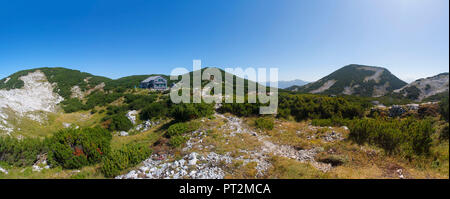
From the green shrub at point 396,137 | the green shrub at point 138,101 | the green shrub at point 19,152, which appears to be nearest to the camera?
the green shrub at point 396,137

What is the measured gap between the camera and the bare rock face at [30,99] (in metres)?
15.5

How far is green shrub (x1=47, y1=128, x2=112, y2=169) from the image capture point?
774 centimetres

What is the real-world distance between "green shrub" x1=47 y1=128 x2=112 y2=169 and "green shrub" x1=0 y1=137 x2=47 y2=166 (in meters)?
0.64

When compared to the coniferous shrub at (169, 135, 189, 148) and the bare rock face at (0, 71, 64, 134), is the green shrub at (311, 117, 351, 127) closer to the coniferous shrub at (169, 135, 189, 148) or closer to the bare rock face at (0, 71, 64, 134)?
the coniferous shrub at (169, 135, 189, 148)

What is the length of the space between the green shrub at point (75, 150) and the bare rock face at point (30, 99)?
8.47m

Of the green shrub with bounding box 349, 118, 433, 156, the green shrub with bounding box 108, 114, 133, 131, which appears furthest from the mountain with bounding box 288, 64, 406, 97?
the green shrub with bounding box 108, 114, 133, 131

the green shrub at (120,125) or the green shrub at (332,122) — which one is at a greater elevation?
the green shrub at (332,122)

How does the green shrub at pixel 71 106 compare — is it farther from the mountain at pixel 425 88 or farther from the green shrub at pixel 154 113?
the mountain at pixel 425 88

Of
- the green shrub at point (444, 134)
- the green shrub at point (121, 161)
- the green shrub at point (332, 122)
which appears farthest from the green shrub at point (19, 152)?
the green shrub at point (444, 134)

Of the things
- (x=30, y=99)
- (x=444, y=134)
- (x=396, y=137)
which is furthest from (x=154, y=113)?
(x=30, y=99)

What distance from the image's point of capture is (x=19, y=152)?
7832 millimetres

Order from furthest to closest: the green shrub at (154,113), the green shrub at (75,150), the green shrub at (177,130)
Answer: the green shrub at (154,113)
the green shrub at (177,130)
the green shrub at (75,150)
